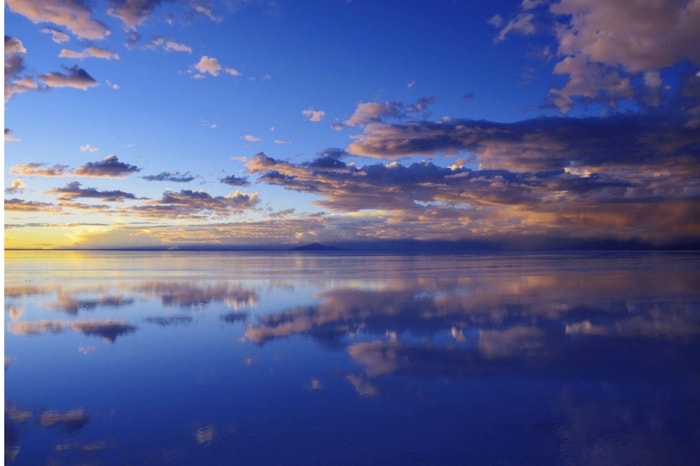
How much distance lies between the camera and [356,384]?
7.64 meters

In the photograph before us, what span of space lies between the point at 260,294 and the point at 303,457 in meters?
14.2

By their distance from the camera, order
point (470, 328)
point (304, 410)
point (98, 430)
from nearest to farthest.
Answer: point (98, 430) < point (304, 410) < point (470, 328)

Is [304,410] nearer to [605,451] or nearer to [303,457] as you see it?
[303,457]

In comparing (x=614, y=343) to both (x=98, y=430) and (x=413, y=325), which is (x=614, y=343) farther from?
(x=98, y=430)

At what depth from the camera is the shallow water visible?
A: 5.42 meters

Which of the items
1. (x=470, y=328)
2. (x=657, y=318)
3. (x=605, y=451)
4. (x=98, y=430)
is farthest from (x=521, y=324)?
(x=98, y=430)

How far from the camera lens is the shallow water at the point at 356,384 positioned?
5.42m

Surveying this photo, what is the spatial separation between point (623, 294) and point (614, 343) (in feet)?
29.5

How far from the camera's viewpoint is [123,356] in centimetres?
961

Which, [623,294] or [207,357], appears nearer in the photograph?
[207,357]

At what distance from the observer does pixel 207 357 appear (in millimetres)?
9453

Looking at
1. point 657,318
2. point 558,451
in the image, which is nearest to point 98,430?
point 558,451

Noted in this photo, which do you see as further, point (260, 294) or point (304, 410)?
point (260, 294)

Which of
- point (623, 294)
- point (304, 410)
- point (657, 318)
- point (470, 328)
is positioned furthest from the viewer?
point (623, 294)
